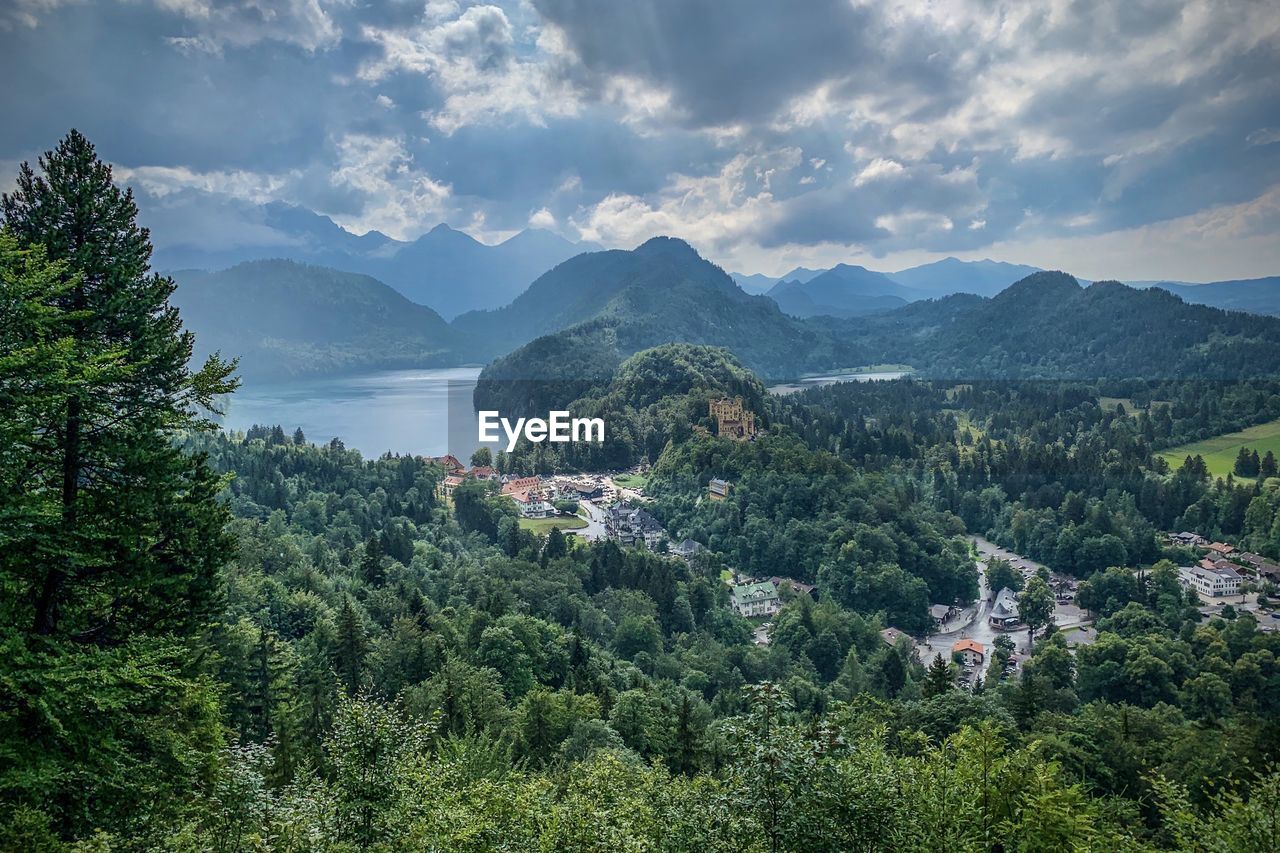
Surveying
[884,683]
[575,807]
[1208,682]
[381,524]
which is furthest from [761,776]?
[381,524]

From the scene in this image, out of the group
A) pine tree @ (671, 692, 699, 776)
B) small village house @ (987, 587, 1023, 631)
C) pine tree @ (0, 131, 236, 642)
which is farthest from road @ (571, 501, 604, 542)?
pine tree @ (0, 131, 236, 642)

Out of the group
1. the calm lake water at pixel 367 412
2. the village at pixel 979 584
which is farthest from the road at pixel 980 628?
the calm lake water at pixel 367 412

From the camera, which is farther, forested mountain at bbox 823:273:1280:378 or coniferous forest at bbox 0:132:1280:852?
forested mountain at bbox 823:273:1280:378

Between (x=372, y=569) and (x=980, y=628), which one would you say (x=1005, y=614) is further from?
(x=372, y=569)

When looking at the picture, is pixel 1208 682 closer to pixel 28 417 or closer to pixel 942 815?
pixel 942 815

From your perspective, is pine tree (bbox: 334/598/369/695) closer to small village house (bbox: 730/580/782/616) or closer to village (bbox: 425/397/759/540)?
small village house (bbox: 730/580/782/616)

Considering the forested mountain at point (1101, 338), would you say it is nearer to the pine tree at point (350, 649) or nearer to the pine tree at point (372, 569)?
the pine tree at point (372, 569)
